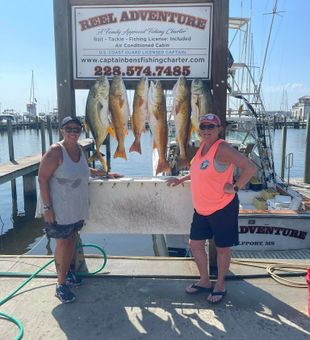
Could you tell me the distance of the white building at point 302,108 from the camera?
84.9 meters

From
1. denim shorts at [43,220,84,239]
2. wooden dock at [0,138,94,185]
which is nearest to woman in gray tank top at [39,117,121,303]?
denim shorts at [43,220,84,239]

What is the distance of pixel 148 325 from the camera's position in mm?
2842

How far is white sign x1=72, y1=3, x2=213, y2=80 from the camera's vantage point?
11.8 feet

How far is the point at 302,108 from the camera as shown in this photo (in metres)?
88.9

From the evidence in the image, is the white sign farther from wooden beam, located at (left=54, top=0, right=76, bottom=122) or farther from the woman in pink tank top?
the woman in pink tank top

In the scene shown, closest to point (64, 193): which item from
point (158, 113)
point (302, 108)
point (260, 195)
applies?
point (158, 113)

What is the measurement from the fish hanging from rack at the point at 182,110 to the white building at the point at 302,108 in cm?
8528

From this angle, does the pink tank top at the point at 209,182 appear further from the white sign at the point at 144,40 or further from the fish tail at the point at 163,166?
the white sign at the point at 144,40

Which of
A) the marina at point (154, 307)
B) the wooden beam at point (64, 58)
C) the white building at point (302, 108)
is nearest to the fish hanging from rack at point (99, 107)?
the wooden beam at point (64, 58)

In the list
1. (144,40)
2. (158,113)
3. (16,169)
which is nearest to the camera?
(158,113)

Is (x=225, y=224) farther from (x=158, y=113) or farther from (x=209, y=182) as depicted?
(x=158, y=113)

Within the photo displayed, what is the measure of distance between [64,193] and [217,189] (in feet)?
4.23

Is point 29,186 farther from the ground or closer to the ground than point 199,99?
closer to the ground

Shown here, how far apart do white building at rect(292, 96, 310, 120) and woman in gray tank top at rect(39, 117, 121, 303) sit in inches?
3384
